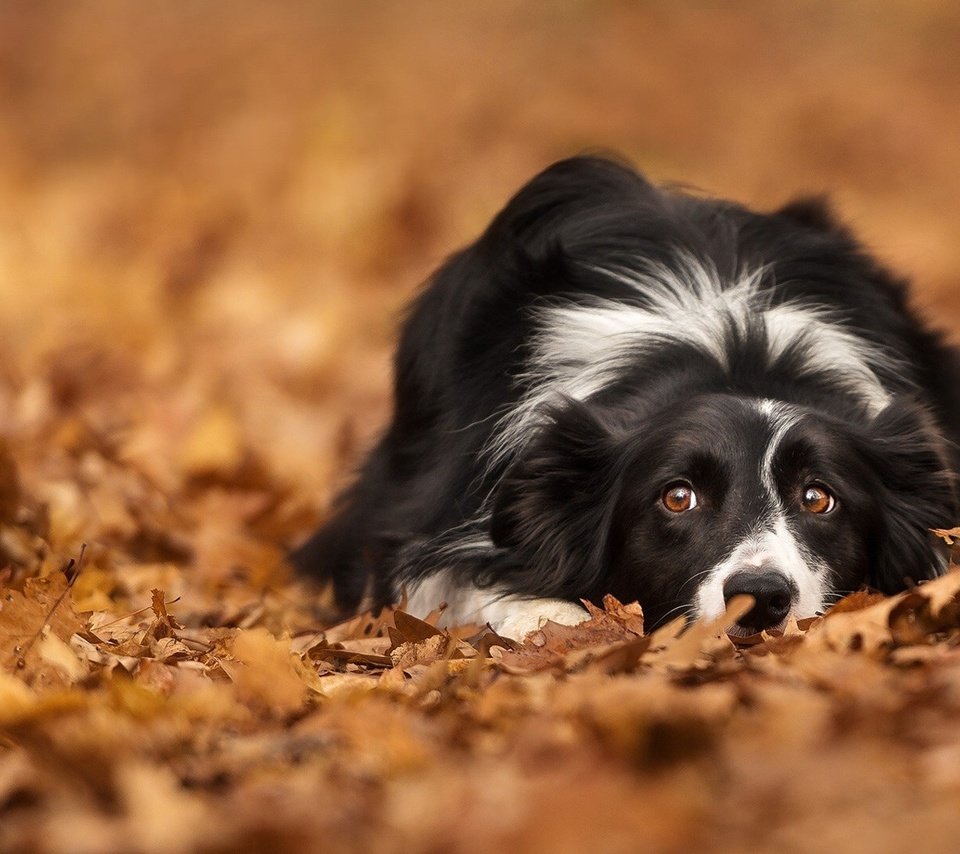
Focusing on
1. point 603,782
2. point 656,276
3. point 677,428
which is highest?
point 656,276

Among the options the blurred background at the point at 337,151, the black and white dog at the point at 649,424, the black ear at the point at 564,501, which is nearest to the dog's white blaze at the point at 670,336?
the black and white dog at the point at 649,424

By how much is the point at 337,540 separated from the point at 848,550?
78.1 inches

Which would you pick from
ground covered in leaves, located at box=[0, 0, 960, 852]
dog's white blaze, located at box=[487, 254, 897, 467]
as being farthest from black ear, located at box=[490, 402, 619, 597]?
ground covered in leaves, located at box=[0, 0, 960, 852]

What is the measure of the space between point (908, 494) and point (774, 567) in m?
0.93

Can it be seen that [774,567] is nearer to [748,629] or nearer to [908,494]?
[748,629]

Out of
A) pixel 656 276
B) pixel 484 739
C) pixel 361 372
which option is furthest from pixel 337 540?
pixel 361 372

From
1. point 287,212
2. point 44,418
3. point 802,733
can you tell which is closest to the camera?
point 802,733

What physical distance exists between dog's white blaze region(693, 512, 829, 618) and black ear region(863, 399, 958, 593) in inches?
19.4

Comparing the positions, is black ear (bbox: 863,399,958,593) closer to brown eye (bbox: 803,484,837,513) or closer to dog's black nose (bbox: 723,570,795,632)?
brown eye (bbox: 803,484,837,513)

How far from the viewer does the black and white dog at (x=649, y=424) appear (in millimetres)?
3773

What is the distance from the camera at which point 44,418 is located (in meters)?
6.57

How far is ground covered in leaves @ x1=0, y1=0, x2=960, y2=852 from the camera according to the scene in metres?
2.14

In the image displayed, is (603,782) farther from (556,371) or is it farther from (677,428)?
(556,371)

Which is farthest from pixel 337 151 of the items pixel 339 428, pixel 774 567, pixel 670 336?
pixel 774 567
